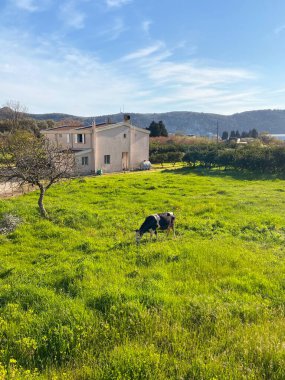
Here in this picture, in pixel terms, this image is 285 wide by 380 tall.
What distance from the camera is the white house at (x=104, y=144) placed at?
105 feet

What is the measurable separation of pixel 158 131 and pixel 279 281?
204ft

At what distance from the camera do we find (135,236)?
10.1 meters

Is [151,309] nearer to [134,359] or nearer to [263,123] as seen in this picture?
[134,359]

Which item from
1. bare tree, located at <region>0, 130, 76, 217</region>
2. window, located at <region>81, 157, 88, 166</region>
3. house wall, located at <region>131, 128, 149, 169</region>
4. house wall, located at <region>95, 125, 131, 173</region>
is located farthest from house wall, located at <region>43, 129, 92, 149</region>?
bare tree, located at <region>0, 130, 76, 217</region>

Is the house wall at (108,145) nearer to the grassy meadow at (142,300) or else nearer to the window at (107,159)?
the window at (107,159)

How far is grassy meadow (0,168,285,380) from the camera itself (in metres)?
3.97

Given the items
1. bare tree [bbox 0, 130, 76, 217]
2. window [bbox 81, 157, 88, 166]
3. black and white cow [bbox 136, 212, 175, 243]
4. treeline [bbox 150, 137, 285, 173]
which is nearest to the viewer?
black and white cow [bbox 136, 212, 175, 243]

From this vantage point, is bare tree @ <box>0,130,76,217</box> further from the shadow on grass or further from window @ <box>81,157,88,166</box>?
the shadow on grass

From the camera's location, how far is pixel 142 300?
5613 mm

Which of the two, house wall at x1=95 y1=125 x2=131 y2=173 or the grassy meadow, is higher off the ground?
house wall at x1=95 y1=125 x2=131 y2=173

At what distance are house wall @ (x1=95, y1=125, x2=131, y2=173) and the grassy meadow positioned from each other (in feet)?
69.1

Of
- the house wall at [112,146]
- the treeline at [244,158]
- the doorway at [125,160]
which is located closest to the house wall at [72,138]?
the house wall at [112,146]

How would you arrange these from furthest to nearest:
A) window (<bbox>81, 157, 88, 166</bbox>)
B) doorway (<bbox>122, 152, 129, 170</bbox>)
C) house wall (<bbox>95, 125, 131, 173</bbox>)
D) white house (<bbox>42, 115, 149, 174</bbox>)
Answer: doorway (<bbox>122, 152, 129, 170</bbox>) < house wall (<bbox>95, 125, 131, 173</bbox>) < white house (<bbox>42, 115, 149, 174</bbox>) < window (<bbox>81, 157, 88, 166</bbox>)

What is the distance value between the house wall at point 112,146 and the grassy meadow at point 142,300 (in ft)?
69.1
